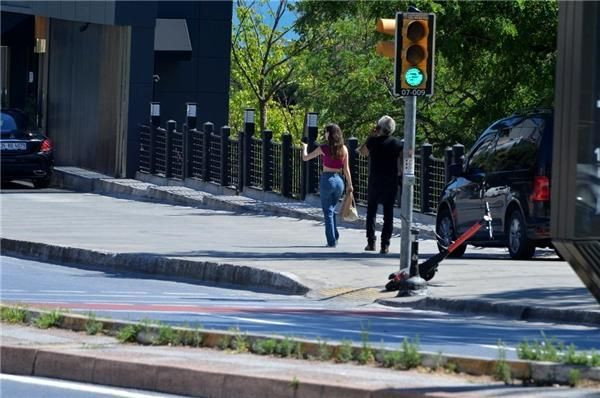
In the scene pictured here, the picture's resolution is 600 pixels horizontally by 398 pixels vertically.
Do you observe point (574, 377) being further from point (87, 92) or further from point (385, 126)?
point (87, 92)

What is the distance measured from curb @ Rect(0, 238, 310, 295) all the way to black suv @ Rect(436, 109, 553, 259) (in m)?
3.76

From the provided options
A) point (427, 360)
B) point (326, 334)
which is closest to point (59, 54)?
point (326, 334)

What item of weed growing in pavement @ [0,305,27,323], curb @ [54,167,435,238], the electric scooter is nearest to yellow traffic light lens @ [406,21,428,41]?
the electric scooter

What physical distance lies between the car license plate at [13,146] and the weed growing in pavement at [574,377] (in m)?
25.2

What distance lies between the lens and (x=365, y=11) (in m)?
24.0

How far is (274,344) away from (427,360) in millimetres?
1163

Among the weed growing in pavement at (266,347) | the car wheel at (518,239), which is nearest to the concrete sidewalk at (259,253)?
the car wheel at (518,239)

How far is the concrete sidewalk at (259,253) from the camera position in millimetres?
15648

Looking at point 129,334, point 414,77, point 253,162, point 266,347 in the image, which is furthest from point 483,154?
point 266,347

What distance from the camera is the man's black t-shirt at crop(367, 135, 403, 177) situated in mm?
20266

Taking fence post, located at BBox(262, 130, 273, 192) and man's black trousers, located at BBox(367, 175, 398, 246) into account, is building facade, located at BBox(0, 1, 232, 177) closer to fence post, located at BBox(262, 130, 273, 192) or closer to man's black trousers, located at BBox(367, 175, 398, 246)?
fence post, located at BBox(262, 130, 273, 192)

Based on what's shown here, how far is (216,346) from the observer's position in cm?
1012

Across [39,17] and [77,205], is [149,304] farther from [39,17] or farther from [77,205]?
[39,17]

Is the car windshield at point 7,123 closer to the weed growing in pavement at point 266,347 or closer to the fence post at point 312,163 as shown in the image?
the fence post at point 312,163
